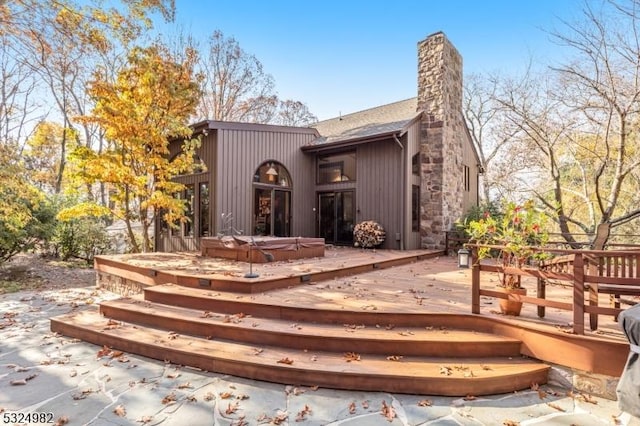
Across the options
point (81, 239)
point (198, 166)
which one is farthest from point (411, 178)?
point (81, 239)

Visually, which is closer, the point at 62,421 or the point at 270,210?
the point at 62,421

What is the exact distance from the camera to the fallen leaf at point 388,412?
2.52 m

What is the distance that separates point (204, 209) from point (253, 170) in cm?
192

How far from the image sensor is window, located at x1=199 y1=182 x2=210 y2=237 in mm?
9820

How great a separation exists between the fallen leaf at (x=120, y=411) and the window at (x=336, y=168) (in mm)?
9226

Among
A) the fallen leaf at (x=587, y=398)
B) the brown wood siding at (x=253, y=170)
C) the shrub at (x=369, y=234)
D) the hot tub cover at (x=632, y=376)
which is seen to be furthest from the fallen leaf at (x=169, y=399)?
the shrub at (x=369, y=234)

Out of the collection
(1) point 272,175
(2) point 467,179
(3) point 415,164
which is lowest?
(1) point 272,175

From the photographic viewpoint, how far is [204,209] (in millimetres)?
9906

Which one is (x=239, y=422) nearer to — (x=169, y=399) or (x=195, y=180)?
(x=169, y=399)

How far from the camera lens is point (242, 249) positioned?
7457 millimetres

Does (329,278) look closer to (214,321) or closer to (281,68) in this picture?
(214,321)

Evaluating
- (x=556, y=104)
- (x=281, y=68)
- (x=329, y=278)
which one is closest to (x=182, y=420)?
(x=329, y=278)

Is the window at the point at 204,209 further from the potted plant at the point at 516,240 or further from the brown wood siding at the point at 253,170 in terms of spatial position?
the potted plant at the point at 516,240

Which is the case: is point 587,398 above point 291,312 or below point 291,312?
below
